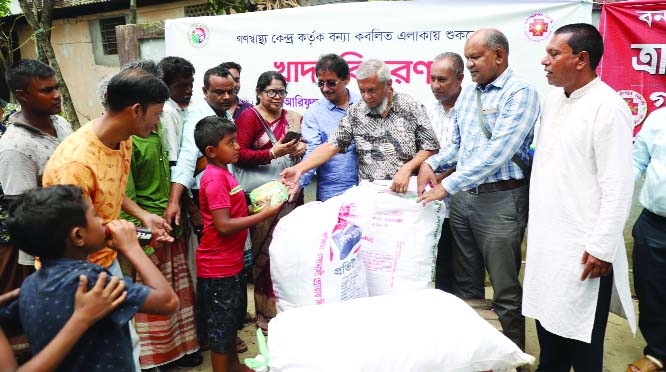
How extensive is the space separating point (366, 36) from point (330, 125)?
4.69 ft

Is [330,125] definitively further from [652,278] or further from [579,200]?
[652,278]

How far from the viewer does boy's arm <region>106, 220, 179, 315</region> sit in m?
1.46

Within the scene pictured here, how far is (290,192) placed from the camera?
8.68 ft

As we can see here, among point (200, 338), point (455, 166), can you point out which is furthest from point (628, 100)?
point (200, 338)

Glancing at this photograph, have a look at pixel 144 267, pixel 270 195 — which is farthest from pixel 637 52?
pixel 144 267

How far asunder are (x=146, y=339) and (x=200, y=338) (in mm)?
426

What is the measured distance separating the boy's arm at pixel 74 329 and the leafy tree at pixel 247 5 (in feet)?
15.9

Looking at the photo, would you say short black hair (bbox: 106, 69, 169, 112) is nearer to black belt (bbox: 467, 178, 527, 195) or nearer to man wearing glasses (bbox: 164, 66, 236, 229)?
man wearing glasses (bbox: 164, 66, 236, 229)

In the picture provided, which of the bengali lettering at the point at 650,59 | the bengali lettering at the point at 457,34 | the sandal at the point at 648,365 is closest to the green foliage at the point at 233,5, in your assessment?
the bengali lettering at the point at 457,34

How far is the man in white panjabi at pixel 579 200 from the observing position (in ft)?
6.75

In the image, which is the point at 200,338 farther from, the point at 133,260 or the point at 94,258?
the point at 133,260

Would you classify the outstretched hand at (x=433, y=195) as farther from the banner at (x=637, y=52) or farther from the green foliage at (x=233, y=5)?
the green foliage at (x=233, y=5)

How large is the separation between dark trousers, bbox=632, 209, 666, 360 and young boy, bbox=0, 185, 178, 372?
2498mm

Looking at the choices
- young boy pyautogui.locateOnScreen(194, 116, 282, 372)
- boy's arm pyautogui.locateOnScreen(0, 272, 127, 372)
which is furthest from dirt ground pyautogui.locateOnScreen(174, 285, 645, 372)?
boy's arm pyautogui.locateOnScreen(0, 272, 127, 372)
